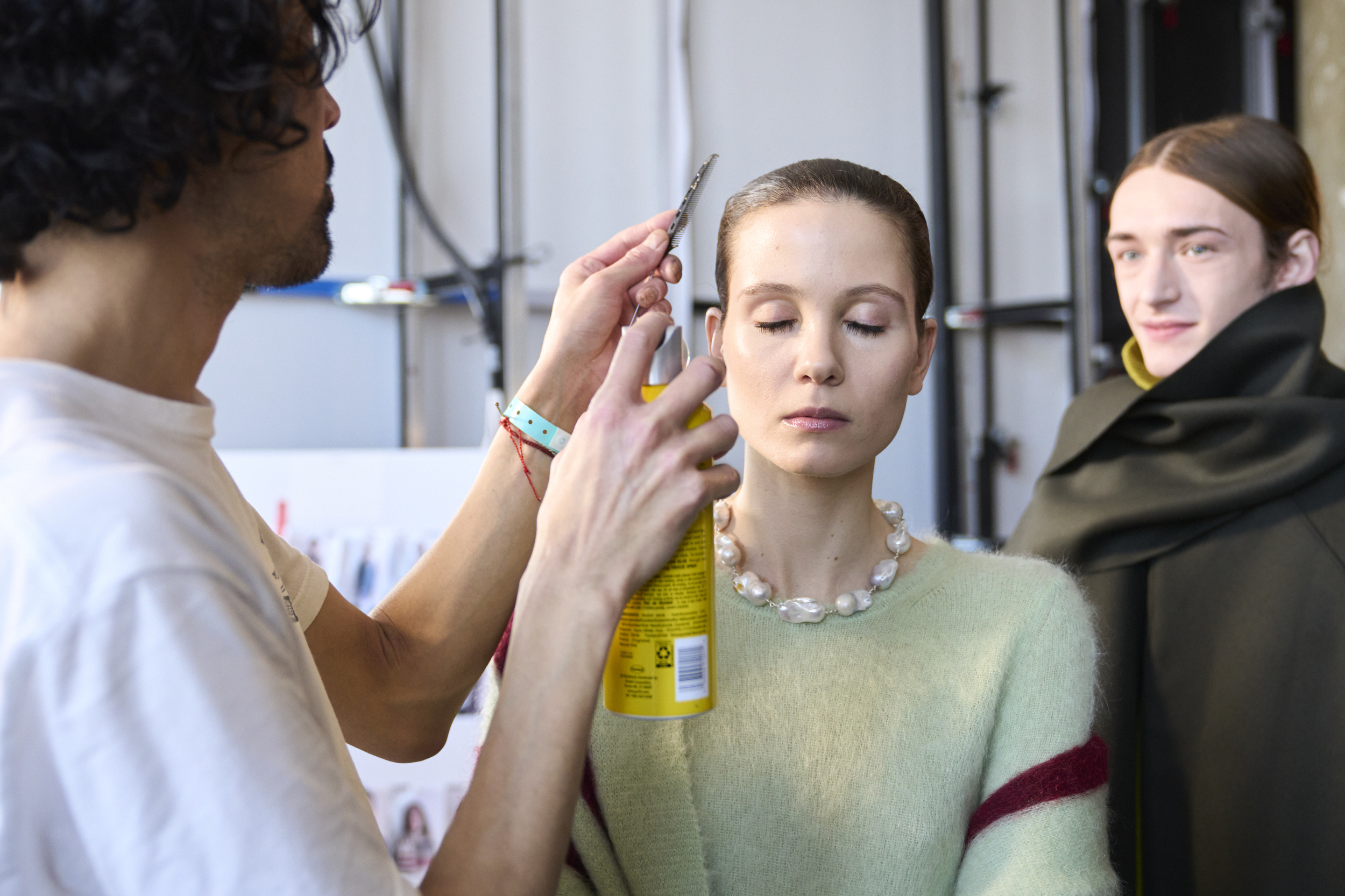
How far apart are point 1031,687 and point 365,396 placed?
Result: 1889 millimetres

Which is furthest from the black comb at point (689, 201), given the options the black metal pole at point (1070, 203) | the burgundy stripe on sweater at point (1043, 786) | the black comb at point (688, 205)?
the black metal pole at point (1070, 203)

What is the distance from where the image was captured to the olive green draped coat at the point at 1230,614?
52.1 inches

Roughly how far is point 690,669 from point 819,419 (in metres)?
0.36

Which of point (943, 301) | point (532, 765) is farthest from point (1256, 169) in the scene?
point (943, 301)

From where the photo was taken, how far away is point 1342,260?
9.92 feet

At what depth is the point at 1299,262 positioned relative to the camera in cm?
148

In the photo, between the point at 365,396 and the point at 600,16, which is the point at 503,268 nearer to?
the point at 365,396

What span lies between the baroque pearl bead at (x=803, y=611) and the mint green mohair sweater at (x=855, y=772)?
0.05ft

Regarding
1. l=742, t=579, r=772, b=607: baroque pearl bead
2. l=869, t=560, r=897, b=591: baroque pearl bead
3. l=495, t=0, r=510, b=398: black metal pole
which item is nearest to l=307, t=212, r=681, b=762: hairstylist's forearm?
l=742, t=579, r=772, b=607: baroque pearl bead

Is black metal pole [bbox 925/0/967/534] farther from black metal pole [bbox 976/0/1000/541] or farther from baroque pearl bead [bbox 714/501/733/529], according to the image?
baroque pearl bead [bbox 714/501/733/529]

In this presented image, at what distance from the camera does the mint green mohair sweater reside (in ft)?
2.99

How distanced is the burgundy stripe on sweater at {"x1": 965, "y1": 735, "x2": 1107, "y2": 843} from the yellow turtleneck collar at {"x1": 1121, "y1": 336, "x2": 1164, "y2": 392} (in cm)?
77

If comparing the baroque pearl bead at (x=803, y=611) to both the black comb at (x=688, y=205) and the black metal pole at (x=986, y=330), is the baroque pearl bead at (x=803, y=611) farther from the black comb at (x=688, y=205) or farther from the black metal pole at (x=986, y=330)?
the black metal pole at (x=986, y=330)

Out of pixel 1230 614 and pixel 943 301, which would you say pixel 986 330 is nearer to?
pixel 943 301
